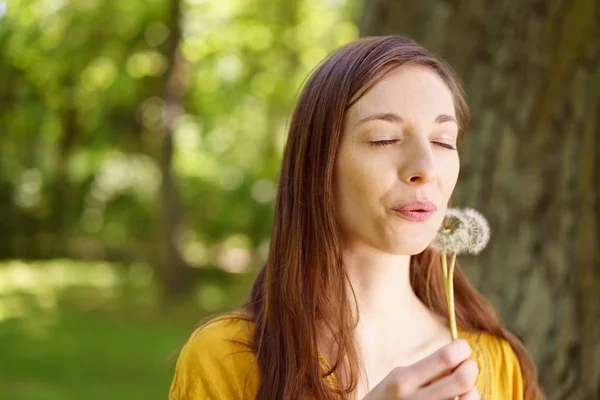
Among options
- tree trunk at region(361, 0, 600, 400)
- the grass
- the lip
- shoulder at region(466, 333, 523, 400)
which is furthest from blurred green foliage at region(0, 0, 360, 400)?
the lip

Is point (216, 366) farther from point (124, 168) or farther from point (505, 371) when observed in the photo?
point (124, 168)

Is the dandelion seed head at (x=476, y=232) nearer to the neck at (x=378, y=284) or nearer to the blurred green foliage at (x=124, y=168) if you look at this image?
the neck at (x=378, y=284)

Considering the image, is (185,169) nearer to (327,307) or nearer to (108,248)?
(108,248)

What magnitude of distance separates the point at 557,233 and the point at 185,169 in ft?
44.1

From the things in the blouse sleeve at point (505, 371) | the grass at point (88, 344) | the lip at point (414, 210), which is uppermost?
the lip at point (414, 210)

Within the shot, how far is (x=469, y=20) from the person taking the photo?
3.19 m

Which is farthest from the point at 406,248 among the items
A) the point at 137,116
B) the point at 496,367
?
the point at 137,116

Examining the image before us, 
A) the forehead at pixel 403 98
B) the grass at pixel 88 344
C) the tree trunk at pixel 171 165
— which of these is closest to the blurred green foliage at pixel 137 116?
the tree trunk at pixel 171 165

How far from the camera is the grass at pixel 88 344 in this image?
719 cm

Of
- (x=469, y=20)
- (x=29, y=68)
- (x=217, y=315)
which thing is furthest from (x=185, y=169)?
(x=217, y=315)

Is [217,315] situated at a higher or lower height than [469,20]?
lower

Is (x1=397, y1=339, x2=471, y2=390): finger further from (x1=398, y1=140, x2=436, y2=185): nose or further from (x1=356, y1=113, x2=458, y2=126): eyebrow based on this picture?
(x1=356, y1=113, x2=458, y2=126): eyebrow

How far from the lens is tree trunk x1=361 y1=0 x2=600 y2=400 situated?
2.96 metres

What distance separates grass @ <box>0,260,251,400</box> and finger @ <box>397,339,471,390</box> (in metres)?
5.42
